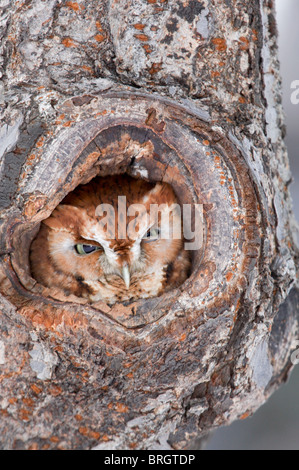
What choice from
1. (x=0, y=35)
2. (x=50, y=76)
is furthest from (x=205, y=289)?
(x=0, y=35)

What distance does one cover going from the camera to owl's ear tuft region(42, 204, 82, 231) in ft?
4.92

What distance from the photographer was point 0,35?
49.1 inches

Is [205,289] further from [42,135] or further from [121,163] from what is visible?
[42,135]

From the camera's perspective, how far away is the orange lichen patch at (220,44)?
4.18 ft

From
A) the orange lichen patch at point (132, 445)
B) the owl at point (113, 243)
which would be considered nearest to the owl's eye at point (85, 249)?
the owl at point (113, 243)

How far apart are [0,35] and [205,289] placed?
3.08 feet

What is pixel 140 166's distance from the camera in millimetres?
1362

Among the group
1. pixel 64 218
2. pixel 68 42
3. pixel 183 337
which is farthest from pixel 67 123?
pixel 183 337

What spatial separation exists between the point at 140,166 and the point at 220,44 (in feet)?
1.40

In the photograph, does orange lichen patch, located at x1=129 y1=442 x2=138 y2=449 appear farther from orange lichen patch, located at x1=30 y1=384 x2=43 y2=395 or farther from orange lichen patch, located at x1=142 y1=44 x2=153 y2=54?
orange lichen patch, located at x1=142 y1=44 x2=153 y2=54

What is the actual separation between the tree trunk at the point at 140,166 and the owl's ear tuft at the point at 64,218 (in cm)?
21

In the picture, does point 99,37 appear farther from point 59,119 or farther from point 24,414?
point 24,414

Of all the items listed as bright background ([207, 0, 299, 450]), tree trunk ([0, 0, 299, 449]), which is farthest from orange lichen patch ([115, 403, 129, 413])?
bright background ([207, 0, 299, 450])

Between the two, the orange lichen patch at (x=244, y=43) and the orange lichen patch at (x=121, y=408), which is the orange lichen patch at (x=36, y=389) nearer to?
the orange lichen patch at (x=121, y=408)
